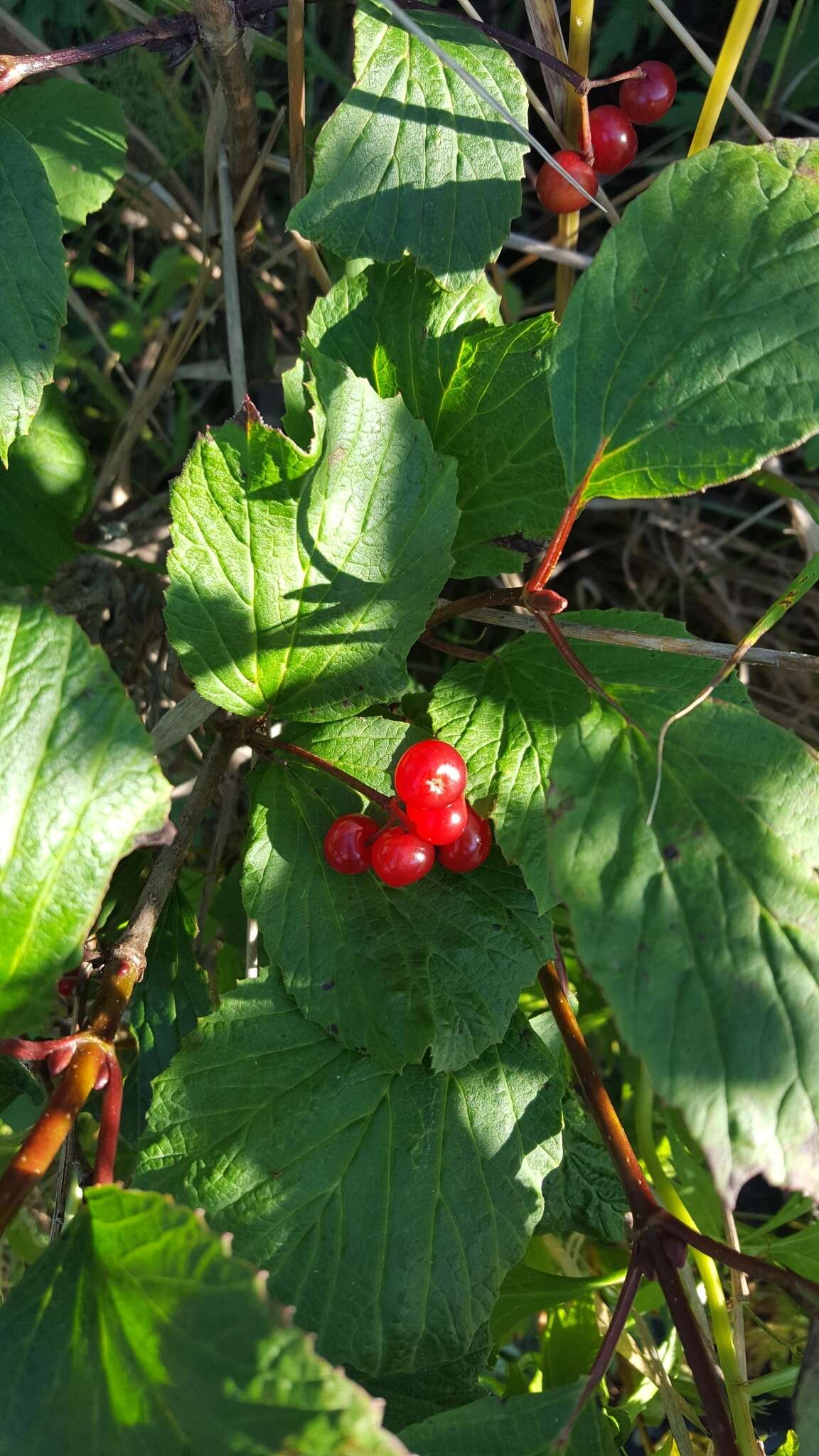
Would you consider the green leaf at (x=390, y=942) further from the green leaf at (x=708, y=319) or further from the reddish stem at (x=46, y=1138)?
the green leaf at (x=708, y=319)

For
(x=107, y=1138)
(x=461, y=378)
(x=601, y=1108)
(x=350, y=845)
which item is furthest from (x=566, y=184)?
(x=107, y=1138)

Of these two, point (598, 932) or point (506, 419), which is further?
point (506, 419)

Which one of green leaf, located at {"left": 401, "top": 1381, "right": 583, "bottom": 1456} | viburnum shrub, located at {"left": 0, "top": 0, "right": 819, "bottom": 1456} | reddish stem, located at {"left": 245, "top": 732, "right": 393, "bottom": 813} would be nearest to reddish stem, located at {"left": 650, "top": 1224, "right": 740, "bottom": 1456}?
viburnum shrub, located at {"left": 0, "top": 0, "right": 819, "bottom": 1456}

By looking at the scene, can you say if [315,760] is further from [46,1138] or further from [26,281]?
[26,281]

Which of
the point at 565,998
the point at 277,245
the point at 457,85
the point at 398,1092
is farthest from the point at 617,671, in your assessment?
the point at 277,245

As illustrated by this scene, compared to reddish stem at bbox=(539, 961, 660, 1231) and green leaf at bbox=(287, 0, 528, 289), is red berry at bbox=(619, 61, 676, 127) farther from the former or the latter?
reddish stem at bbox=(539, 961, 660, 1231)

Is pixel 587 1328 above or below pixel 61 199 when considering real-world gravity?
below

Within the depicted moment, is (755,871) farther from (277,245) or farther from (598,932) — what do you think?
(277,245)
